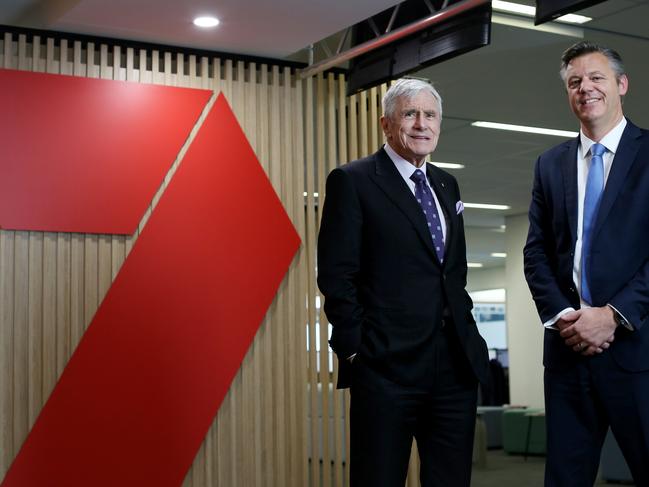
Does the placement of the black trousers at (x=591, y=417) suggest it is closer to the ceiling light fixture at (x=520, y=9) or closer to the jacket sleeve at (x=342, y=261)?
the jacket sleeve at (x=342, y=261)

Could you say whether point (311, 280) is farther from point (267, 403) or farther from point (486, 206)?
point (486, 206)

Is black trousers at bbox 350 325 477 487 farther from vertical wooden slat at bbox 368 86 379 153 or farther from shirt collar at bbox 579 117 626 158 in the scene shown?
vertical wooden slat at bbox 368 86 379 153

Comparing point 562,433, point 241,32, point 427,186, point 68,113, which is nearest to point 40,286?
point 68,113

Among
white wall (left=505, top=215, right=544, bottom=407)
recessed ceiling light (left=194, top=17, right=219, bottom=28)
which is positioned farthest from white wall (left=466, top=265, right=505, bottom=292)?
recessed ceiling light (left=194, top=17, right=219, bottom=28)

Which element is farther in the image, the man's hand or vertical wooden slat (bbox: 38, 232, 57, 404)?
vertical wooden slat (bbox: 38, 232, 57, 404)

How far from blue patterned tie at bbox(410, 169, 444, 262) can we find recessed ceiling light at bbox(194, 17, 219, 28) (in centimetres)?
217

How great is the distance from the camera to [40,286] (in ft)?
16.7

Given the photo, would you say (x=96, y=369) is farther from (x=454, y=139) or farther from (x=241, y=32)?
(x=454, y=139)

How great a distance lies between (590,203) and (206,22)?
108 inches

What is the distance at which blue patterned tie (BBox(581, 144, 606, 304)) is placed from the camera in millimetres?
2900

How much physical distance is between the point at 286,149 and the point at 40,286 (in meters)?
1.61

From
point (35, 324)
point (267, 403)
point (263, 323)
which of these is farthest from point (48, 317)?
point (267, 403)

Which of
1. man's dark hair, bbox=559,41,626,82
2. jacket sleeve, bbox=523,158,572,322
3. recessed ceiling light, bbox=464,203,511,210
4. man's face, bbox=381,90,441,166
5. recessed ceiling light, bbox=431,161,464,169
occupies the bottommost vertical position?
jacket sleeve, bbox=523,158,572,322

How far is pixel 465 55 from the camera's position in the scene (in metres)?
6.62
